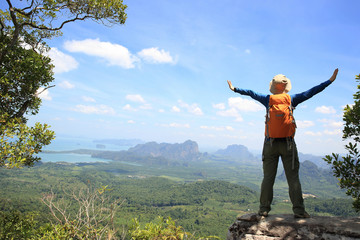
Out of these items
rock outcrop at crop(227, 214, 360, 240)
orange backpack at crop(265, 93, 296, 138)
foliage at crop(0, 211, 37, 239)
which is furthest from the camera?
foliage at crop(0, 211, 37, 239)

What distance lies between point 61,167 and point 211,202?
445 ft

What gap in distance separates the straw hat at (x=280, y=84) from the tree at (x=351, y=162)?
173cm

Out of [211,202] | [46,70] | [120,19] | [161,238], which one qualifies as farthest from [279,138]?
[211,202]

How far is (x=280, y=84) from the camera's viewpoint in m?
4.01

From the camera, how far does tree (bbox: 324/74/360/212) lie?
4.17 metres

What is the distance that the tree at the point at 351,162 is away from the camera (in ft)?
13.7

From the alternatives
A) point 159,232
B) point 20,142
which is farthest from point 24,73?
point 159,232

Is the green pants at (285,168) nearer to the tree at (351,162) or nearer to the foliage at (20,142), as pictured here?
the tree at (351,162)

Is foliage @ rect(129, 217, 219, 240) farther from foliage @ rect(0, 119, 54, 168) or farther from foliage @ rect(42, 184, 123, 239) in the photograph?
foliage @ rect(0, 119, 54, 168)

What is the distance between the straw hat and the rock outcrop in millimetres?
2521

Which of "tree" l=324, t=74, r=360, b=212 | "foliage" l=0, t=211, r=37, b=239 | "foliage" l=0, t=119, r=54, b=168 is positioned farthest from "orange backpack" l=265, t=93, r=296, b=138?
"foliage" l=0, t=211, r=37, b=239

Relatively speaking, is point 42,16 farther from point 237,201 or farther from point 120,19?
point 237,201

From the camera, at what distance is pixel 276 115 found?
3.68 meters

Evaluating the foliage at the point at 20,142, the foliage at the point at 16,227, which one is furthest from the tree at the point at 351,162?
the foliage at the point at 16,227
